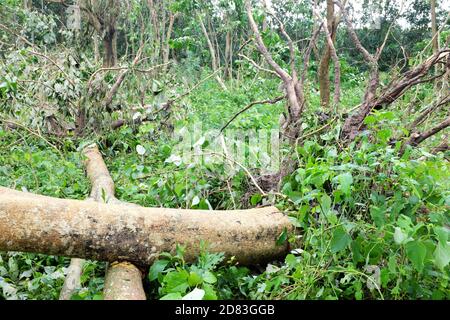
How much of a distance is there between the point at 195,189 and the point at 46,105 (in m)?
2.68

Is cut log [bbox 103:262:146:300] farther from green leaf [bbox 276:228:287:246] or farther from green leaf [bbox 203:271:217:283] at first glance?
green leaf [bbox 276:228:287:246]

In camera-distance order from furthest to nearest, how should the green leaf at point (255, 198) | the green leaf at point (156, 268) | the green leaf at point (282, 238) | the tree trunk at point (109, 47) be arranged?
the tree trunk at point (109, 47) → the green leaf at point (255, 198) → the green leaf at point (282, 238) → the green leaf at point (156, 268)

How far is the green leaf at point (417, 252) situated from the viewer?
1.57 metres

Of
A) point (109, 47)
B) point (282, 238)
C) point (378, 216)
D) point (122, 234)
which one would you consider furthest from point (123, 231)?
point (109, 47)

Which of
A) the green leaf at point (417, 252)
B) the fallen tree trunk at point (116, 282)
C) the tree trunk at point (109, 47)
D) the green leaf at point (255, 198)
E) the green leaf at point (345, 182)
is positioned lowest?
the fallen tree trunk at point (116, 282)

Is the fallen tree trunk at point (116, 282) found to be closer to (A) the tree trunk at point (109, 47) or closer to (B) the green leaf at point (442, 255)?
(B) the green leaf at point (442, 255)

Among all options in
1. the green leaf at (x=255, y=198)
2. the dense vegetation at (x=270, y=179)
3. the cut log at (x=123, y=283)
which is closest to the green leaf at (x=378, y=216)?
the dense vegetation at (x=270, y=179)

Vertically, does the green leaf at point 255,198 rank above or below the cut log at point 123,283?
above

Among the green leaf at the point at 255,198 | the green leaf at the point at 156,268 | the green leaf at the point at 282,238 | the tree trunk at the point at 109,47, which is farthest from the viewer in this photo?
the tree trunk at the point at 109,47

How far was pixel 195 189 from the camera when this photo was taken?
277 cm

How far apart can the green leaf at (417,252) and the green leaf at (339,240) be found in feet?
0.88
